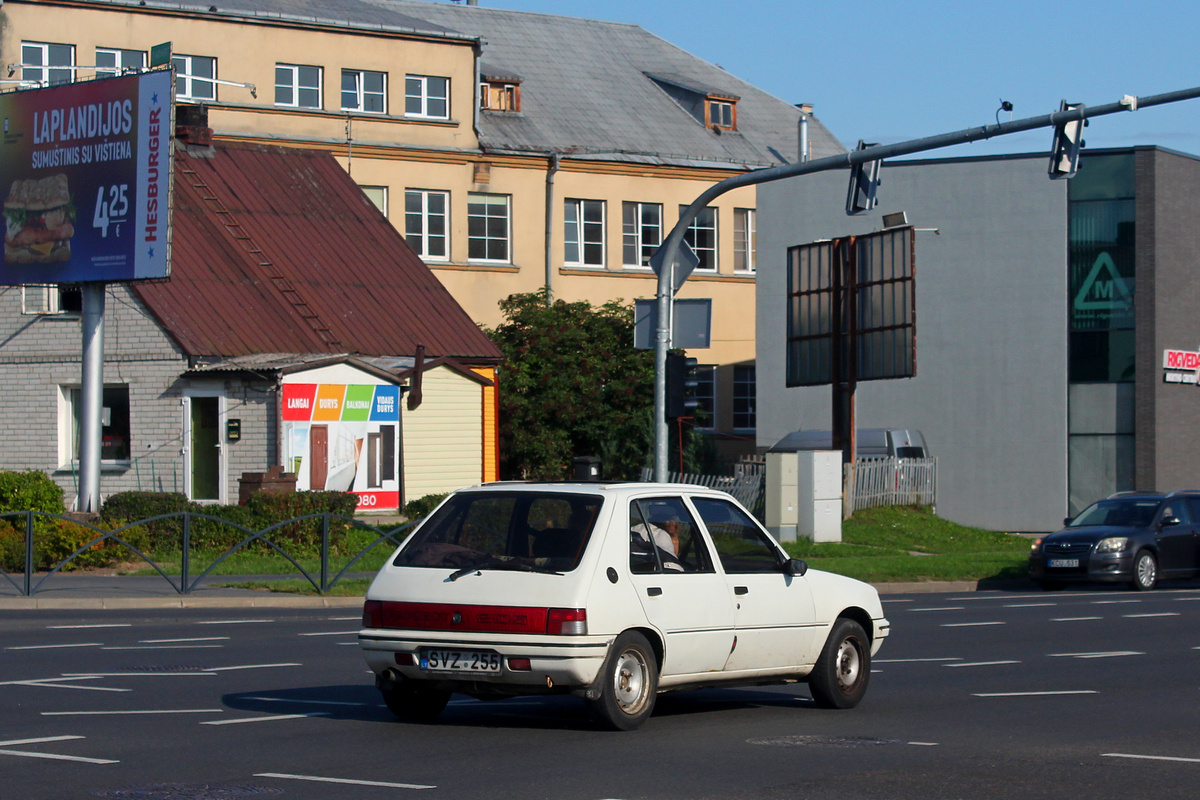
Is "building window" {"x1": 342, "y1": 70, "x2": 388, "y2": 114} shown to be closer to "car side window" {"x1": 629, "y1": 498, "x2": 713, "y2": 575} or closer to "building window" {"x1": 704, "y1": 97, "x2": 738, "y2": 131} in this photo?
"building window" {"x1": 704, "y1": 97, "x2": 738, "y2": 131}

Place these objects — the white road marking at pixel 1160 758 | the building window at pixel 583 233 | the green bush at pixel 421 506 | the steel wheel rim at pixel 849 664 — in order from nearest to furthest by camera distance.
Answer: the white road marking at pixel 1160 758
the steel wheel rim at pixel 849 664
the green bush at pixel 421 506
the building window at pixel 583 233

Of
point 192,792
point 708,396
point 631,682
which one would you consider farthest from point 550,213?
point 192,792

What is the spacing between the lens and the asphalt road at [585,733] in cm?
818

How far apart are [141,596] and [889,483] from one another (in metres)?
20.0

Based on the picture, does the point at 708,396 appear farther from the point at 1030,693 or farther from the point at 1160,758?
the point at 1160,758

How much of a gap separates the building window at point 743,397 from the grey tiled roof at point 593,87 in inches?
268

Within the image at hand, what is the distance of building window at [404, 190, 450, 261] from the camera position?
155 feet

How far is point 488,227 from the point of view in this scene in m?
48.7

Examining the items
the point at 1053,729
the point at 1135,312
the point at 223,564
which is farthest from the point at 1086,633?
the point at 1135,312

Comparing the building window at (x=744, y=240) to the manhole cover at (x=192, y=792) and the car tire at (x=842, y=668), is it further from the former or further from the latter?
the manhole cover at (x=192, y=792)

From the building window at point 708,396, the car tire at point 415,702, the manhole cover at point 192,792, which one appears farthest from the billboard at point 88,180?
the building window at point 708,396

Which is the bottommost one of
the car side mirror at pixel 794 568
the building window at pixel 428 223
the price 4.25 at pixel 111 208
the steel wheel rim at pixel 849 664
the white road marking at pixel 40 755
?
the white road marking at pixel 40 755

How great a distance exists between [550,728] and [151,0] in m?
38.0

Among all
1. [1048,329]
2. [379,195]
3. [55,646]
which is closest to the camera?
[55,646]
